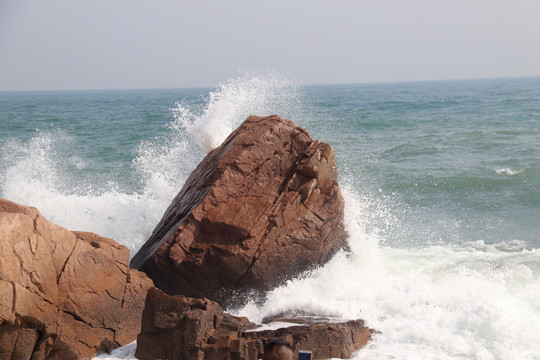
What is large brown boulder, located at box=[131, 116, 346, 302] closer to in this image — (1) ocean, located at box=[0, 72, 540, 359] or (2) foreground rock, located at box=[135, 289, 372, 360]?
(1) ocean, located at box=[0, 72, 540, 359]

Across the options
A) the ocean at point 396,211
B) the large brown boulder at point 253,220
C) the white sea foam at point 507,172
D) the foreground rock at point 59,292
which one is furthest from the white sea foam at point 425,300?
the white sea foam at point 507,172

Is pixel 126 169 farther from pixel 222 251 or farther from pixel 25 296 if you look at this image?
pixel 25 296

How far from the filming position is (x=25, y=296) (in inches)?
194

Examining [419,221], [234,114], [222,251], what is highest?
[234,114]

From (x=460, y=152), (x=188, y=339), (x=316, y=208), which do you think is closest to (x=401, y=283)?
(x=316, y=208)

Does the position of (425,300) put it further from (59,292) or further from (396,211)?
(396,211)

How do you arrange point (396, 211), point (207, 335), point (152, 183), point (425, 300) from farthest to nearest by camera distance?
point (396, 211)
point (152, 183)
point (425, 300)
point (207, 335)

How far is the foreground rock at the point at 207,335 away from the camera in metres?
4.88

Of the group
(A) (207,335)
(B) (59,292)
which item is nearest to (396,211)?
(A) (207,335)

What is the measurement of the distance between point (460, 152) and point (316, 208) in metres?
10.8

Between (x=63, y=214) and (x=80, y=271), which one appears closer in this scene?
(x=80, y=271)

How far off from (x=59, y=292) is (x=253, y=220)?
2314mm

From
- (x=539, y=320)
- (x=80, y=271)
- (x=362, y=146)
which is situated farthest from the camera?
(x=362, y=146)

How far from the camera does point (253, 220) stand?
21.5 ft
